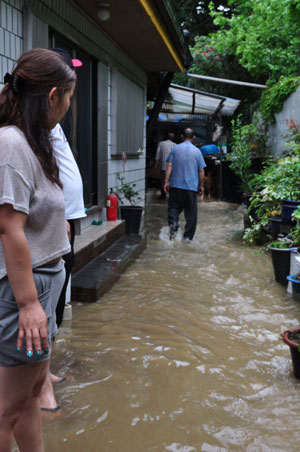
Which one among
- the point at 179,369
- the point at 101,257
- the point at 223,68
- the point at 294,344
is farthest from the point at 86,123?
the point at 223,68

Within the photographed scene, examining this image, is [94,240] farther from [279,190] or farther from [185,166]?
[185,166]

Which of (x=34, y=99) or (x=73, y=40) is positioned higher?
(x=73, y=40)

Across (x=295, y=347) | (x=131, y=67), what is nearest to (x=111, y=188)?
(x=131, y=67)

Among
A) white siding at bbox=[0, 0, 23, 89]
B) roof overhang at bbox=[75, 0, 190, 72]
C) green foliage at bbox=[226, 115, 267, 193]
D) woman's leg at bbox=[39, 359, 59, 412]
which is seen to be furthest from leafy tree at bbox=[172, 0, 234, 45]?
woman's leg at bbox=[39, 359, 59, 412]

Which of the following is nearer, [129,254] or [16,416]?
A: [16,416]

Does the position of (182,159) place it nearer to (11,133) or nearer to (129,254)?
(129,254)

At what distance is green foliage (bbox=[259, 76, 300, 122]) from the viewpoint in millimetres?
11273

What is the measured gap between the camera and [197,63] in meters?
18.3

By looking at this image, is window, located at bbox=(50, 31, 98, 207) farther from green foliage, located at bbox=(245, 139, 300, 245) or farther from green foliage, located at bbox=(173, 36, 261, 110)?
green foliage, located at bbox=(173, 36, 261, 110)

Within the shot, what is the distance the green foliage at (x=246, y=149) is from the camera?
1095 cm

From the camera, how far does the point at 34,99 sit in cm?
170

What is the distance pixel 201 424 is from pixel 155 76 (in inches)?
379

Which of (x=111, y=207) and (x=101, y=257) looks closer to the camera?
(x=101, y=257)

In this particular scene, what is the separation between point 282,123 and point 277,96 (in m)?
0.72
